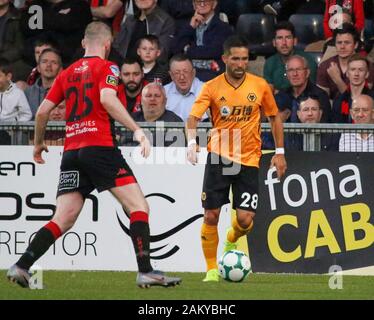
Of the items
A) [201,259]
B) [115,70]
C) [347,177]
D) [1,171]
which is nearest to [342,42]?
[347,177]

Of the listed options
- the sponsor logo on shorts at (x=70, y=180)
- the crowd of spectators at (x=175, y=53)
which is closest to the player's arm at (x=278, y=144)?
the crowd of spectators at (x=175, y=53)

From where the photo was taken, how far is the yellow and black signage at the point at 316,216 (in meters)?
15.5

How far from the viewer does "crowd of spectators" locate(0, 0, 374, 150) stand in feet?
55.2

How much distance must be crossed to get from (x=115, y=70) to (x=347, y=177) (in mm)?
4551

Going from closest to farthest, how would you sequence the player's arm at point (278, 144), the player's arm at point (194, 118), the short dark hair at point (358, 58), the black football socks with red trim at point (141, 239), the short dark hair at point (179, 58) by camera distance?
1. the black football socks with red trim at point (141, 239)
2. the player's arm at point (194, 118)
3. the player's arm at point (278, 144)
4. the short dark hair at point (358, 58)
5. the short dark hair at point (179, 58)

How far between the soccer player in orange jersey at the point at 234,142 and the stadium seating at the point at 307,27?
5.33 m

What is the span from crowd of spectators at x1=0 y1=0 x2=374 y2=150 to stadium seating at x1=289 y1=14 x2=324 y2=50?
23 centimetres

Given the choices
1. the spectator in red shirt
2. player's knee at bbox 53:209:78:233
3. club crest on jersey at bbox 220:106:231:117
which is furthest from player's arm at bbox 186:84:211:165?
A: the spectator in red shirt

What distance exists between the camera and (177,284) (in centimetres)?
1203

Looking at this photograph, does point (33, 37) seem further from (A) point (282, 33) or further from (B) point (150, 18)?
(A) point (282, 33)

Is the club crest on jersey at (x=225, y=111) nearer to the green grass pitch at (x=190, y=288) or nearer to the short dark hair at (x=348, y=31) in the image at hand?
the green grass pitch at (x=190, y=288)

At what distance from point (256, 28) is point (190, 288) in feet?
24.4

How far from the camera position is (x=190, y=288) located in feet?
41.1

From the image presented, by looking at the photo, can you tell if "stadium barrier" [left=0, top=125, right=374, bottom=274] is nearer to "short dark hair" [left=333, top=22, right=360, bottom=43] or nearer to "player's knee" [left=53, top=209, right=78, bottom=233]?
"short dark hair" [left=333, top=22, right=360, bottom=43]
